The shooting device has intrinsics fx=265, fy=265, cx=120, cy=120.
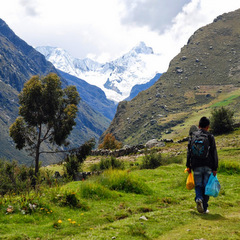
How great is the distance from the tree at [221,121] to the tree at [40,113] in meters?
18.5

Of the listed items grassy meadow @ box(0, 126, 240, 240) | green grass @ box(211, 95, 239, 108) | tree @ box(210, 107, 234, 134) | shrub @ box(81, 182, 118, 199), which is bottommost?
grassy meadow @ box(0, 126, 240, 240)

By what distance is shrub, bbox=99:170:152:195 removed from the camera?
1240 cm

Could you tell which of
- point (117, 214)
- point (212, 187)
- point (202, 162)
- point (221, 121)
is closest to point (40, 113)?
point (117, 214)

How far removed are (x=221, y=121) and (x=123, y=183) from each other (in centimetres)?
2552

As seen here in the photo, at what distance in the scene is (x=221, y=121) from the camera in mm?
34406

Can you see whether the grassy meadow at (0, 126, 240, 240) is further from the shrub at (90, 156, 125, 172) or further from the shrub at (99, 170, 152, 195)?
the shrub at (90, 156, 125, 172)

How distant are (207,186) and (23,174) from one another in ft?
73.2

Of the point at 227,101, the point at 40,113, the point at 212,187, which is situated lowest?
the point at 212,187

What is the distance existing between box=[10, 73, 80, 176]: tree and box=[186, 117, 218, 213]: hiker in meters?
21.2

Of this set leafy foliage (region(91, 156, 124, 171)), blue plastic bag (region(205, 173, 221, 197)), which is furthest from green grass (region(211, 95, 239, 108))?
blue plastic bag (region(205, 173, 221, 197))

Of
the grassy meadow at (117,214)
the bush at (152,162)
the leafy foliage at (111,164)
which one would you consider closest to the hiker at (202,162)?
the grassy meadow at (117,214)

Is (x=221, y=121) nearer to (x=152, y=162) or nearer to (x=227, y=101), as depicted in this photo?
(x=152, y=162)

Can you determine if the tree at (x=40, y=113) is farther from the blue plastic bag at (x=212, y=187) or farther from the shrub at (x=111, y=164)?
the blue plastic bag at (x=212, y=187)

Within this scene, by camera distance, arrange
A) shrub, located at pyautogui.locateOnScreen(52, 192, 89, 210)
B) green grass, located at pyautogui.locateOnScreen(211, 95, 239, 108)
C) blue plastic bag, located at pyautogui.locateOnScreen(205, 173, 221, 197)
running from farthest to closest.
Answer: green grass, located at pyautogui.locateOnScreen(211, 95, 239, 108)
shrub, located at pyautogui.locateOnScreen(52, 192, 89, 210)
blue plastic bag, located at pyautogui.locateOnScreen(205, 173, 221, 197)
